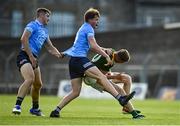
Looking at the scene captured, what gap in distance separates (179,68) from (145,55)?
3.16m

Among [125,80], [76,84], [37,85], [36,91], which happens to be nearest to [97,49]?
[76,84]

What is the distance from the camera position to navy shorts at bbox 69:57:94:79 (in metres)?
16.9

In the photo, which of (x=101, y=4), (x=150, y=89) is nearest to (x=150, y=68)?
(x=150, y=89)

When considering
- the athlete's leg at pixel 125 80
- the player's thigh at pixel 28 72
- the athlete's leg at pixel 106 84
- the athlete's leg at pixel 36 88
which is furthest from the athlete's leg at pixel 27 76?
the athlete's leg at pixel 125 80

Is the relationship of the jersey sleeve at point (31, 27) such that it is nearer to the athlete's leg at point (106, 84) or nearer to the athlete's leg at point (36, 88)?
the athlete's leg at point (36, 88)

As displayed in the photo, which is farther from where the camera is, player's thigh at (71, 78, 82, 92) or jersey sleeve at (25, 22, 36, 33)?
jersey sleeve at (25, 22, 36, 33)

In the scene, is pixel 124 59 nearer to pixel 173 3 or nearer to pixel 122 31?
pixel 122 31

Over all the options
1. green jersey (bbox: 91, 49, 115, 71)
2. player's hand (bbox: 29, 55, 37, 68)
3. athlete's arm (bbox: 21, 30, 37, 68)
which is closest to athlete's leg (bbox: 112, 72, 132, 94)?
green jersey (bbox: 91, 49, 115, 71)

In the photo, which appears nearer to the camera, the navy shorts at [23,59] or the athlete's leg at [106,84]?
the athlete's leg at [106,84]

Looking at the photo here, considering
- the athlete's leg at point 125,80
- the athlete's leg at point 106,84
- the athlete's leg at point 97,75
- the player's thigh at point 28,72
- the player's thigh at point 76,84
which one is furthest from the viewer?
the athlete's leg at point 125,80

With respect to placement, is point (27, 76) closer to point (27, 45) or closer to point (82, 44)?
point (27, 45)

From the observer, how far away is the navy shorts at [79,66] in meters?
16.9

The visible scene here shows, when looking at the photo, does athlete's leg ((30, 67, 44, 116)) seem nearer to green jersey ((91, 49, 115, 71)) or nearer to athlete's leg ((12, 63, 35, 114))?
athlete's leg ((12, 63, 35, 114))

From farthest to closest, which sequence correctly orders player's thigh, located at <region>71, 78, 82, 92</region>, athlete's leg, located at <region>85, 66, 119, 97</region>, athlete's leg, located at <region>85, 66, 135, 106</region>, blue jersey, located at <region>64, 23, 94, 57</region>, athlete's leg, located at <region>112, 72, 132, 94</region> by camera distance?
1. athlete's leg, located at <region>112, 72, 132, 94</region>
2. player's thigh, located at <region>71, 78, 82, 92</region>
3. blue jersey, located at <region>64, 23, 94, 57</region>
4. athlete's leg, located at <region>85, 66, 119, 97</region>
5. athlete's leg, located at <region>85, 66, 135, 106</region>
